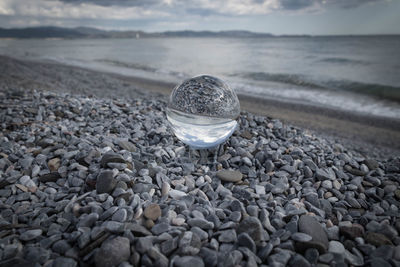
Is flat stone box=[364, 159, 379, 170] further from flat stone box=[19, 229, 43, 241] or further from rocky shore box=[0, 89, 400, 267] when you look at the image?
flat stone box=[19, 229, 43, 241]

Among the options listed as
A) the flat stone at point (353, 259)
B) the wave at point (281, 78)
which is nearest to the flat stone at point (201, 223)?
the flat stone at point (353, 259)

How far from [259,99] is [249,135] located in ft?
24.2

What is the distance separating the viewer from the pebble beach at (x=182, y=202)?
174cm

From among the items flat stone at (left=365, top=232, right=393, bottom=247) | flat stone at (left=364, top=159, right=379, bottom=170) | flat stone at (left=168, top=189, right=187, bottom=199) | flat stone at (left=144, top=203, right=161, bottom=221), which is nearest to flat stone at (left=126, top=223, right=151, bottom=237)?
flat stone at (left=144, top=203, right=161, bottom=221)

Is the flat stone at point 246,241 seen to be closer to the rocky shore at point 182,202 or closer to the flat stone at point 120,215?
the rocky shore at point 182,202

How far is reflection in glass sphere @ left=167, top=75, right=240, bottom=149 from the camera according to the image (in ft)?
8.95

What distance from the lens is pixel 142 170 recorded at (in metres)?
2.61

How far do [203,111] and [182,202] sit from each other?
99cm

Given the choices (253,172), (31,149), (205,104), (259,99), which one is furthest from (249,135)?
(259,99)

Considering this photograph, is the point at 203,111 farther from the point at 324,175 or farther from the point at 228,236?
the point at 324,175

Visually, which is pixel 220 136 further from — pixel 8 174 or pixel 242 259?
pixel 8 174

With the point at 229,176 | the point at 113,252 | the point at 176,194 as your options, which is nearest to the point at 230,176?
the point at 229,176

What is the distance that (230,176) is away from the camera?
2.75 metres

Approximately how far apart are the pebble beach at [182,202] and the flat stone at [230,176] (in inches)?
0.6
